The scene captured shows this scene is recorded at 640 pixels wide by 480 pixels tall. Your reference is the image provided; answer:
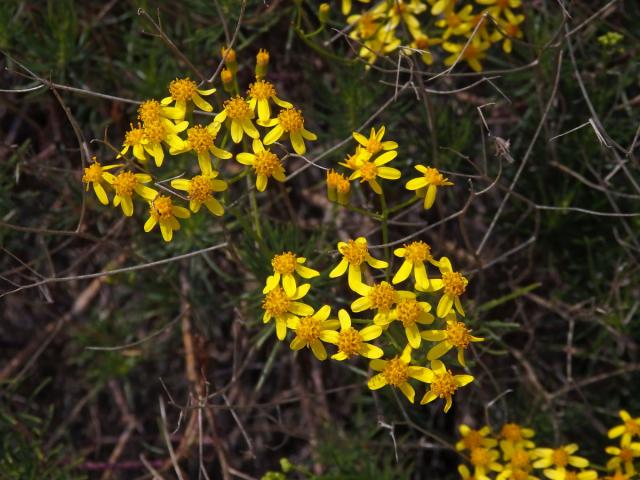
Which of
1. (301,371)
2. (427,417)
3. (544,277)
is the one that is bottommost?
(427,417)

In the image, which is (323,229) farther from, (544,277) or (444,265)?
(544,277)

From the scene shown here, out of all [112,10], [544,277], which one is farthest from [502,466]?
[112,10]

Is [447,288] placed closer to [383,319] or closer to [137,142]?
[383,319]

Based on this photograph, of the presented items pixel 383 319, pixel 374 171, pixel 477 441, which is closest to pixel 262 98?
pixel 374 171

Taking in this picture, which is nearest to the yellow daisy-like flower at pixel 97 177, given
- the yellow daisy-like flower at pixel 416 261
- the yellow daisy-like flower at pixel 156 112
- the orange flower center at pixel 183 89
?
the yellow daisy-like flower at pixel 156 112

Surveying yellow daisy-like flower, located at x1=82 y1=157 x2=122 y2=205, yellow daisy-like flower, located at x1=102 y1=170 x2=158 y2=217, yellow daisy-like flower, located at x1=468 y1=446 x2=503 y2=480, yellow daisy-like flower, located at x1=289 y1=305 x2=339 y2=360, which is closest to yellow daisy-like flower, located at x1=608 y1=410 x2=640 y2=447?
yellow daisy-like flower, located at x1=468 y1=446 x2=503 y2=480

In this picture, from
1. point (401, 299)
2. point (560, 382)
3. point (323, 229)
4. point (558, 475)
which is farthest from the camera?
point (560, 382)
